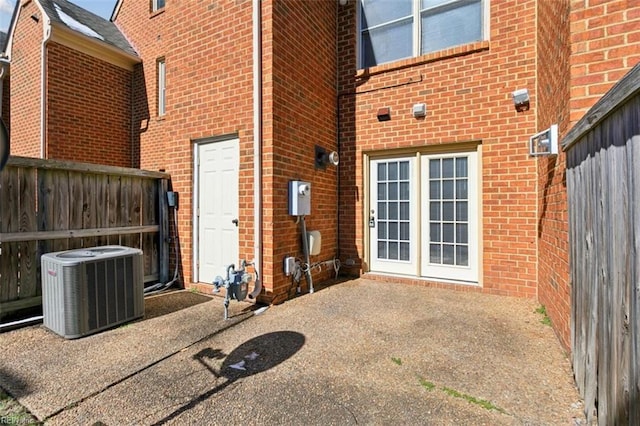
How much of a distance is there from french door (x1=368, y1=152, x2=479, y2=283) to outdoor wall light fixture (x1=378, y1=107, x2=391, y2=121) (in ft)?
2.28

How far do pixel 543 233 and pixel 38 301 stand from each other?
614 centimetres

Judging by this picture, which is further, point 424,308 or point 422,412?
point 424,308

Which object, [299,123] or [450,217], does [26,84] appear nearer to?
[299,123]

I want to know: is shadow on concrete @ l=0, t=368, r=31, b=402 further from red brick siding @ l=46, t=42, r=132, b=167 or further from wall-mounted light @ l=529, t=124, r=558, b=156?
red brick siding @ l=46, t=42, r=132, b=167

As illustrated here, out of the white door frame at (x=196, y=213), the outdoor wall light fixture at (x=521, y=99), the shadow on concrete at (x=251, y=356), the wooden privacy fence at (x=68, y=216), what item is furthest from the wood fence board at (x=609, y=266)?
the wooden privacy fence at (x=68, y=216)

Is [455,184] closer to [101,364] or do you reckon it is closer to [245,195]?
[245,195]

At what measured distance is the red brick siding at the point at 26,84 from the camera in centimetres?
711

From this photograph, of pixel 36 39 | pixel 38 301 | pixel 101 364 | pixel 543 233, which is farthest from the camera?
pixel 36 39

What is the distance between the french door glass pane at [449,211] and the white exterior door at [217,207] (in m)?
3.07

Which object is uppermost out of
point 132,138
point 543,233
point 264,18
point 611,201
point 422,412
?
point 264,18

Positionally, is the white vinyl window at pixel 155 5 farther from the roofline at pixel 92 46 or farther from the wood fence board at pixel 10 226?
the wood fence board at pixel 10 226

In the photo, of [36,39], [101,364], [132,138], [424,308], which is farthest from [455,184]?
[36,39]

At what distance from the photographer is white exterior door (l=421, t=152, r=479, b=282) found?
4.80 meters

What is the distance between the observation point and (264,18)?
4191 mm
